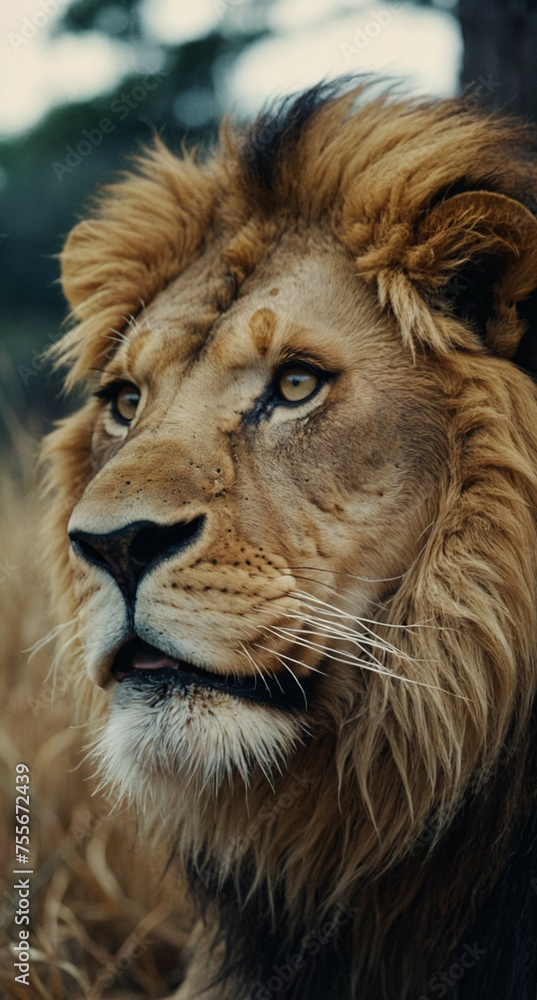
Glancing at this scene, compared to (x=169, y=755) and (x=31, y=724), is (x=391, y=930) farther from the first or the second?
(x=31, y=724)

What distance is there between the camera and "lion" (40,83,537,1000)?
1.90 m

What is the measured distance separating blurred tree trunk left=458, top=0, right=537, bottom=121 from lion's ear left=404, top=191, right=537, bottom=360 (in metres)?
1.75

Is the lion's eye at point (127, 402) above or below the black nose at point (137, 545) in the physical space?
above

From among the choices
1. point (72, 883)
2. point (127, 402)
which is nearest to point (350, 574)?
point (127, 402)

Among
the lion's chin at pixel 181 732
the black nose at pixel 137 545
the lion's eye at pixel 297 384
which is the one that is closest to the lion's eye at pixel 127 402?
the lion's eye at pixel 297 384

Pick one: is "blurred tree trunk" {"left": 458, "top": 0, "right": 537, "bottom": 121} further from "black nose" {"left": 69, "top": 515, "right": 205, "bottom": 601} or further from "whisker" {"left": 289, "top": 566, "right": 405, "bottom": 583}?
"black nose" {"left": 69, "top": 515, "right": 205, "bottom": 601}

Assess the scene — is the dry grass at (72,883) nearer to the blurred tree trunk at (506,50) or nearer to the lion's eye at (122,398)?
the lion's eye at (122,398)

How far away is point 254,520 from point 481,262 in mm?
796

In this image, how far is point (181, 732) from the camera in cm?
190

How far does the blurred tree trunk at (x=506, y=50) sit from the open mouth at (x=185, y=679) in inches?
103

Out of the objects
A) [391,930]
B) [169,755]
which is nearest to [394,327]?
[169,755]

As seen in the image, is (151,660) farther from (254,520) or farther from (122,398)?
(122,398)

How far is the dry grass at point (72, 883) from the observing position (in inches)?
116

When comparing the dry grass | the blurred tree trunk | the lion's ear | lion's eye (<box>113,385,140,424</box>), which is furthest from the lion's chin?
the blurred tree trunk
